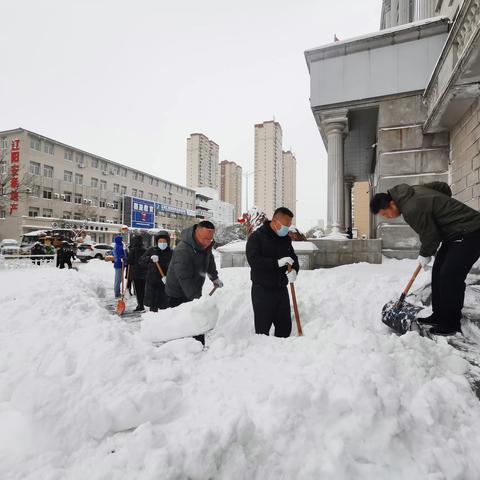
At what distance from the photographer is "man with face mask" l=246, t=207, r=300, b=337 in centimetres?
360

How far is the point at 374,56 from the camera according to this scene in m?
8.37

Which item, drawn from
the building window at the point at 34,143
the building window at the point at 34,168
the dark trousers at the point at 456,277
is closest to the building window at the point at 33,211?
the building window at the point at 34,168

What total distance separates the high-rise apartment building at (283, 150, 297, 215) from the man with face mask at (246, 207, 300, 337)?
9125cm

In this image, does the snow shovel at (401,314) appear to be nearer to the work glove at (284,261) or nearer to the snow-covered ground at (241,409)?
the snow-covered ground at (241,409)

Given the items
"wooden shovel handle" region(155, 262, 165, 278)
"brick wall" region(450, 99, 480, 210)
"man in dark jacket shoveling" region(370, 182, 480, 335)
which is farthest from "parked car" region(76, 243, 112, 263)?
"man in dark jacket shoveling" region(370, 182, 480, 335)

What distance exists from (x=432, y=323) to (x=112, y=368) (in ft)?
10.1

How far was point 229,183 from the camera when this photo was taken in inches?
4252

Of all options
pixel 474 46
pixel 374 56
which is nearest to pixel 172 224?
pixel 374 56

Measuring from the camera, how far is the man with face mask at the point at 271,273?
3.60 meters

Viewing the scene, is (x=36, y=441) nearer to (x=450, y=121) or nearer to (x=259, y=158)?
(x=450, y=121)

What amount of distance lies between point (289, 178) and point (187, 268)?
98.4 m

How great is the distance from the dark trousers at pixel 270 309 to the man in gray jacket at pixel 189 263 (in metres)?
0.78

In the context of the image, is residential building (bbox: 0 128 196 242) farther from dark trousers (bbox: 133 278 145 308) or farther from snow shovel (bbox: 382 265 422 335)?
snow shovel (bbox: 382 265 422 335)

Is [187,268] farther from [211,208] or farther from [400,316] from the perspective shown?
[211,208]
